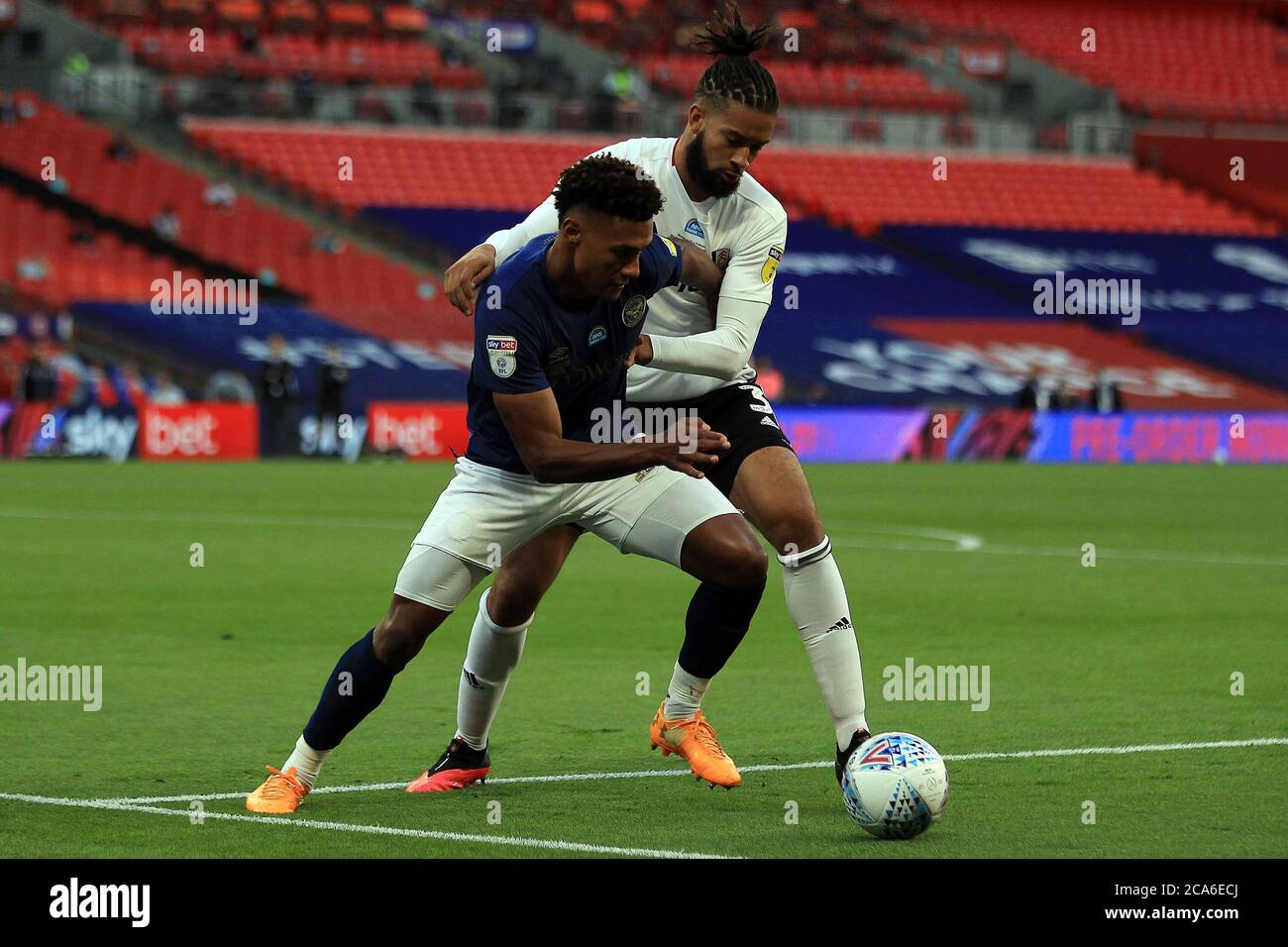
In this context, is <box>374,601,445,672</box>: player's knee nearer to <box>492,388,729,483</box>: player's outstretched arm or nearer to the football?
<box>492,388,729,483</box>: player's outstretched arm

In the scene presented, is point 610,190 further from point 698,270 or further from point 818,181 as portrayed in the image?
point 818,181

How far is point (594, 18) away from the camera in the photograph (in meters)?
46.3

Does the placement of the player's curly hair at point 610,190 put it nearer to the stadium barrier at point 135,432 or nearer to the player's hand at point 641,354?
the player's hand at point 641,354

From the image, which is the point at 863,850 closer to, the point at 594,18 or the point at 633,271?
the point at 633,271

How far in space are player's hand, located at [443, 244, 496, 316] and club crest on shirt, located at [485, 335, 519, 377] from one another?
39 centimetres

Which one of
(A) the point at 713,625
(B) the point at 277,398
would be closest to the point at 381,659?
(A) the point at 713,625

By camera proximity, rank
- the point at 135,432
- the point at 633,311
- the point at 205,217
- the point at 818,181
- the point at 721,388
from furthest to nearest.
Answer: the point at 818,181 → the point at 205,217 → the point at 135,432 → the point at 721,388 → the point at 633,311

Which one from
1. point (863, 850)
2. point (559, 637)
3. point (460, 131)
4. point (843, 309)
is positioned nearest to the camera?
point (863, 850)

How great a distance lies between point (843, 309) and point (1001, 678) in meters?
30.7

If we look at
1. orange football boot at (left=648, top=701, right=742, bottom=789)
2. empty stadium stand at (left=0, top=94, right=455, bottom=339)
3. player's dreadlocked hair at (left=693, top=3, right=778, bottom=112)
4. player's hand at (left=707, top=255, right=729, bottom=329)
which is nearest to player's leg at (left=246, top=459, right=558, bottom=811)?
orange football boot at (left=648, top=701, right=742, bottom=789)

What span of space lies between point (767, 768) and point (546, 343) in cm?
182

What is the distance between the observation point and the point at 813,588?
6777 millimetres

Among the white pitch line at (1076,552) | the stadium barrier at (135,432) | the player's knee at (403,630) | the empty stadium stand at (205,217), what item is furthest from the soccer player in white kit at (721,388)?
the empty stadium stand at (205,217)
